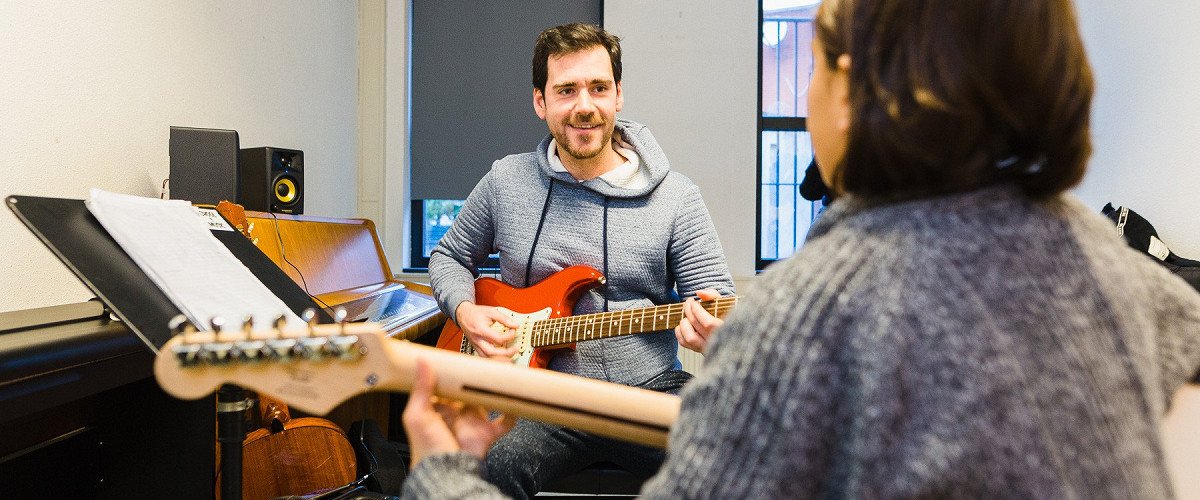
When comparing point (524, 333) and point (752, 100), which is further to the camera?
point (752, 100)

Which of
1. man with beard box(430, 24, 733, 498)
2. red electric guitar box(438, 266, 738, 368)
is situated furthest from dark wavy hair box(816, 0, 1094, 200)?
man with beard box(430, 24, 733, 498)

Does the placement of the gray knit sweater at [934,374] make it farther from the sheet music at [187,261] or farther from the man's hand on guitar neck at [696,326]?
the man's hand on guitar neck at [696,326]

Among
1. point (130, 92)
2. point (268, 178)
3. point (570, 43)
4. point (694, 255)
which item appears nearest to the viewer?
point (694, 255)

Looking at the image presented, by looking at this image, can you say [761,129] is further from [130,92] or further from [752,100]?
[130,92]

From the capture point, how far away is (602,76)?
2059 mm

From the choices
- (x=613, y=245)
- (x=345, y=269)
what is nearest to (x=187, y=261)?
(x=613, y=245)

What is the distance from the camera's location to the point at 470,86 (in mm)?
4453

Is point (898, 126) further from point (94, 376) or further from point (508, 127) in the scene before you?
point (508, 127)

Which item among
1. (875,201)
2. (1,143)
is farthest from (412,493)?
(1,143)

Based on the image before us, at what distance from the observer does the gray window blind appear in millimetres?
4445

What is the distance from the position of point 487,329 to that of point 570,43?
0.76 m

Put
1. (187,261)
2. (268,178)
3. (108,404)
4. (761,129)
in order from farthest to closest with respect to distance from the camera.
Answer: (761,129), (268,178), (108,404), (187,261)

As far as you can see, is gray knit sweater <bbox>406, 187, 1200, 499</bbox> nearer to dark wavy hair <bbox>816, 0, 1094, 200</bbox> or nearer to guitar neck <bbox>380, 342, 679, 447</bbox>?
dark wavy hair <bbox>816, 0, 1094, 200</bbox>

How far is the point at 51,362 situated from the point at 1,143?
113 centimetres
